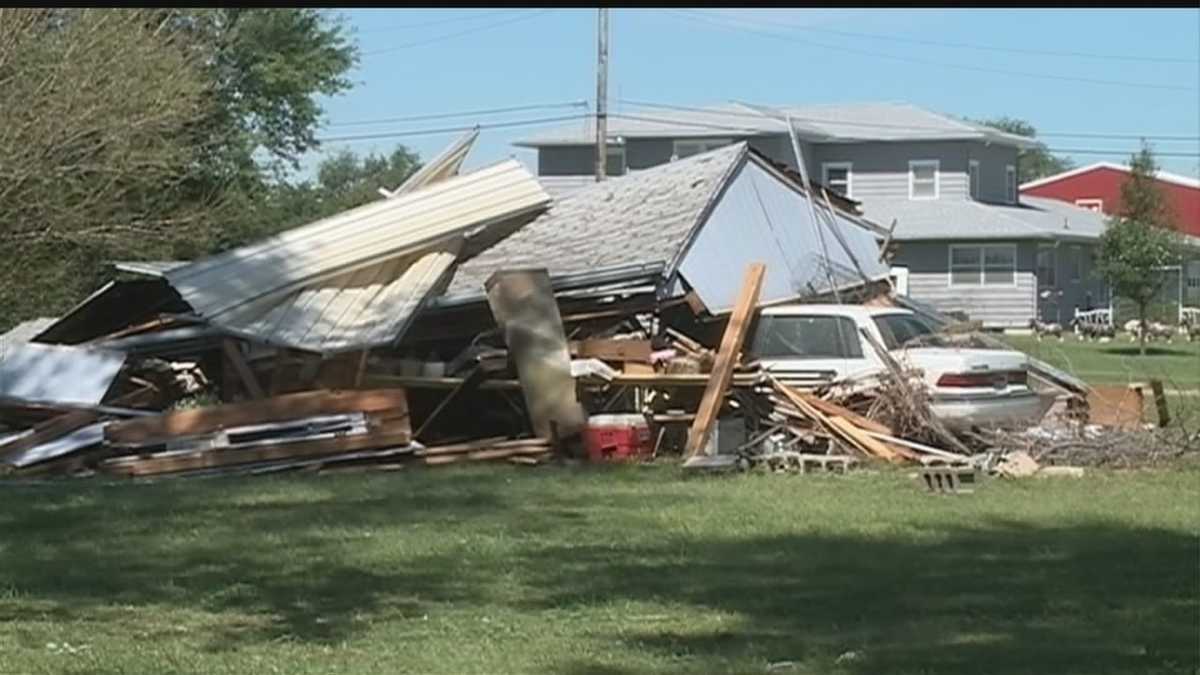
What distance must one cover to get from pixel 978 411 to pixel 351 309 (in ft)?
22.2

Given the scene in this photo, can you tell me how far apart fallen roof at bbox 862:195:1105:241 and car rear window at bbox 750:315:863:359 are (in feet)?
92.7

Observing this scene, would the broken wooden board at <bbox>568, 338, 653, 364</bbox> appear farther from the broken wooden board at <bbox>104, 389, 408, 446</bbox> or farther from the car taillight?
the car taillight

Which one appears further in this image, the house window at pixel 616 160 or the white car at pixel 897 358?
the house window at pixel 616 160

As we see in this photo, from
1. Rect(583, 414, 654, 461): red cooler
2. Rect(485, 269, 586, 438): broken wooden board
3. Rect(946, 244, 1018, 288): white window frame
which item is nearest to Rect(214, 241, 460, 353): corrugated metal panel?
Rect(485, 269, 586, 438): broken wooden board

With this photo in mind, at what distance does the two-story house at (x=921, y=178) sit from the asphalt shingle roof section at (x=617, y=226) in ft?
83.9

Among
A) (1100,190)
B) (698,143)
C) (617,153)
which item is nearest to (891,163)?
(698,143)

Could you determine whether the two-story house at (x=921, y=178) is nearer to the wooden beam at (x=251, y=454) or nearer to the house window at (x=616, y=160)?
the house window at (x=616, y=160)

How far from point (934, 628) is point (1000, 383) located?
34.3 feet

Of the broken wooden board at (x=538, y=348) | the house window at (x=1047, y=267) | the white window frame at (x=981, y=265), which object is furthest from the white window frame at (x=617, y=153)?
the broken wooden board at (x=538, y=348)

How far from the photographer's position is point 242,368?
20.4m

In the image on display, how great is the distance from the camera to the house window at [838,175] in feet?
176

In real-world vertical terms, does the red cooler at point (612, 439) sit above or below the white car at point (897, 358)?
below

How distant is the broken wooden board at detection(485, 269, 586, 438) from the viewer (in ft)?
64.1

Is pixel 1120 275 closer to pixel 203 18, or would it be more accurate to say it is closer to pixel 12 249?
pixel 203 18
